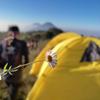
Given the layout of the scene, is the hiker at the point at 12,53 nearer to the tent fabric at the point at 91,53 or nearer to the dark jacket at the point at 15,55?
the dark jacket at the point at 15,55

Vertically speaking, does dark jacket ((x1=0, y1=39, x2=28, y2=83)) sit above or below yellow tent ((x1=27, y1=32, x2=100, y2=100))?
above

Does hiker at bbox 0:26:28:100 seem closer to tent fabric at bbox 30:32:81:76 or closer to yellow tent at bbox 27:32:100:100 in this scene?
yellow tent at bbox 27:32:100:100

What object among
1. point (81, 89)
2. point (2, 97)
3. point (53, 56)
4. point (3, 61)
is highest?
point (53, 56)

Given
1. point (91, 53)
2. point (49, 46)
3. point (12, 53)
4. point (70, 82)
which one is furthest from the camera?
point (49, 46)

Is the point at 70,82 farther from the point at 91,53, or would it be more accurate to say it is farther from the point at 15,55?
the point at 15,55

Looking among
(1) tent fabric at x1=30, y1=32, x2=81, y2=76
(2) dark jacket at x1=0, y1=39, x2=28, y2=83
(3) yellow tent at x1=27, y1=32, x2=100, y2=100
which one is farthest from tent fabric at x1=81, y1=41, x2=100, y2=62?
(1) tent fabric at x1=30, y1=32, x2=81, y2=76

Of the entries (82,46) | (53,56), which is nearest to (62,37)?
(82,46)

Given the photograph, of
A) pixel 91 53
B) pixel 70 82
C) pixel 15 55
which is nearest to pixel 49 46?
pixel 15 55

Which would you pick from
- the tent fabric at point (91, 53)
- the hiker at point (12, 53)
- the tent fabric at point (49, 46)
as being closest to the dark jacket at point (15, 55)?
the hiker at point (12, 53)

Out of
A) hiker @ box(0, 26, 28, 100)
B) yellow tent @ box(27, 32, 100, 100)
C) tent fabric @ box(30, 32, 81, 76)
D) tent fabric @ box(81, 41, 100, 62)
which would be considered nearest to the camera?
yellow tent @ box(27, 32, 100, 100)

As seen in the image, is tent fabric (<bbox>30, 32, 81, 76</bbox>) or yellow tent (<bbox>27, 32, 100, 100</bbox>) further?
tent fabric (<bbox>30, 32, 81, 76</bbox>)

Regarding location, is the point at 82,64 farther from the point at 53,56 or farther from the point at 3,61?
the point at 53,56
